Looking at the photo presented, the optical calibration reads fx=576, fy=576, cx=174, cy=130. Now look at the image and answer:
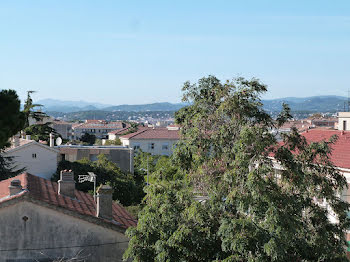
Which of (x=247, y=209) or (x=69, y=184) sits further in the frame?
(x=69, y=184)

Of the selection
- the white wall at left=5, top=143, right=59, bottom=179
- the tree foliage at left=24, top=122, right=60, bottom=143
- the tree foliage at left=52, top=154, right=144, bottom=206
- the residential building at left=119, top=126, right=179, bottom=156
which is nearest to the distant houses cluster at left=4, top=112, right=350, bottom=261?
the tree foliage at left=52, top=154, right=144, bottom=206

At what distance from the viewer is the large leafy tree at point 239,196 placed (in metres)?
12.4

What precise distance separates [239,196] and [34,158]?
1212 inches

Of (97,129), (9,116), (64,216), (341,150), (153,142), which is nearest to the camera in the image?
(9,116)

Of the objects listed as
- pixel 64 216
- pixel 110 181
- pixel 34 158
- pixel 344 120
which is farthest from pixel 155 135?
pixel 64 216

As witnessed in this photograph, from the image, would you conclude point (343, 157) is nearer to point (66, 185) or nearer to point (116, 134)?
point (66, 185)

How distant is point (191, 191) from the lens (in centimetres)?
1391

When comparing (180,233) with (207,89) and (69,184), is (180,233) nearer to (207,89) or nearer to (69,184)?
(207,89)

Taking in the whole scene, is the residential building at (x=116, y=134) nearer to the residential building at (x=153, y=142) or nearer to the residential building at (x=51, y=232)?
the residential building at (x=153, y=142)

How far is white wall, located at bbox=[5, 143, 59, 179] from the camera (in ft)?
134

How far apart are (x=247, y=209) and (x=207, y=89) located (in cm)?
375

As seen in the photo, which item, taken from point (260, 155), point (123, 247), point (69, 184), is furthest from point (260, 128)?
point (69, 184)

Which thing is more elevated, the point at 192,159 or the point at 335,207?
the point at 192,159

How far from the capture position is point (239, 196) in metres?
12.5
